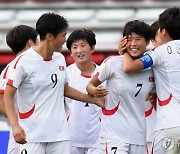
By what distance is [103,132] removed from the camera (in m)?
7.18

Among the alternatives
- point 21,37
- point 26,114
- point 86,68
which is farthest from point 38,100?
point 86,68

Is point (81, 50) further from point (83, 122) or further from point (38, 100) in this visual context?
point (38, 100)

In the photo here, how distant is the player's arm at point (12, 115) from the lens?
22.2 feet

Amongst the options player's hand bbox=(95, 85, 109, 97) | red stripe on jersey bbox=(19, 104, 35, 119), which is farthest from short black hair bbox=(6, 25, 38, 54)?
player's hand bbox=(95, 85, 109, 97)

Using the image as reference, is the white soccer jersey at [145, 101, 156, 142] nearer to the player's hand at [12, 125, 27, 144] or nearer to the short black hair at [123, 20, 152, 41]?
the short black hair at [123, 20, 152, 41]

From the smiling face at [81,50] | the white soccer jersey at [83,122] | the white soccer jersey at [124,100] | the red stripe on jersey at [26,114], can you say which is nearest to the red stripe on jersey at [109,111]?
the white soccer jersey at [124,100]

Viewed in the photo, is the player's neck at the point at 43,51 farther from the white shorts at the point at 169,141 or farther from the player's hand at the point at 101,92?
the white shorts at the point at 169,141

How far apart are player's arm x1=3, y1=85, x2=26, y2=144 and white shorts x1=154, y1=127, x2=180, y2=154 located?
1.12 m

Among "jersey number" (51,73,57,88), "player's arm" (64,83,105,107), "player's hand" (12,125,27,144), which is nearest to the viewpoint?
"player's hand" (12,125,27,144)

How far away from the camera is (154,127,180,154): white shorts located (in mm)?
6871

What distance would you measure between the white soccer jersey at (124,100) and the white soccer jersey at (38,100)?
0.41 m

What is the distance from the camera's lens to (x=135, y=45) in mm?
7059

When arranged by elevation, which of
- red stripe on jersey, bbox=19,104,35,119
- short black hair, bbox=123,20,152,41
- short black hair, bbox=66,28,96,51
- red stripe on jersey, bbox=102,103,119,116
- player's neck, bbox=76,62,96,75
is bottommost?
red stripe on jersey, bbox=19,104,35,119

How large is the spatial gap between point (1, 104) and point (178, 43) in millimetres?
1661
